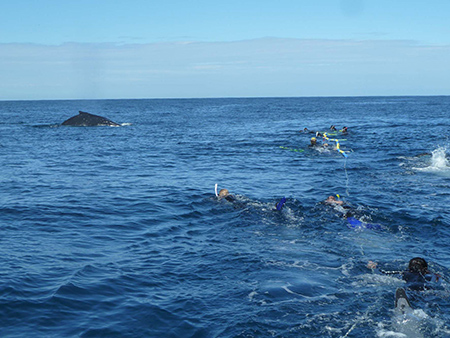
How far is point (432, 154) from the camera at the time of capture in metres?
33.2

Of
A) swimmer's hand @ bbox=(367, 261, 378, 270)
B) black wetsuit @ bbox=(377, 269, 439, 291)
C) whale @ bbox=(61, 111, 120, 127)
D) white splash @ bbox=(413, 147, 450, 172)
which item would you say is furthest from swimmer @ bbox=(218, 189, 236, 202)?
whale @ bbox=(61, 111, 120, 127)

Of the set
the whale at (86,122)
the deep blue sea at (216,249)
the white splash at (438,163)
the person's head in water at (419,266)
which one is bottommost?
the deep blue sea at (216,249)

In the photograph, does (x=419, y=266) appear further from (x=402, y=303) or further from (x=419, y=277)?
(x=402, y=303)

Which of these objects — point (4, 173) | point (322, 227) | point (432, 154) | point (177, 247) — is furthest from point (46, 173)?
point (432, 154)

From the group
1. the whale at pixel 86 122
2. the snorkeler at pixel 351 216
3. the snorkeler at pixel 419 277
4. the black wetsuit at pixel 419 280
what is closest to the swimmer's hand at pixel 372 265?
the snorkeler at pixel 419 277

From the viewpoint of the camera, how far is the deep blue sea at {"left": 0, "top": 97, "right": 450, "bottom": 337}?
989 cm

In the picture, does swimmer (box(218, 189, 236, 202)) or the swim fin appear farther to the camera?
swimmer (box(218, 189, 236, 202))

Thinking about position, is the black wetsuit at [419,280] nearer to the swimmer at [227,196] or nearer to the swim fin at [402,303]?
the swim fin at [402,303]

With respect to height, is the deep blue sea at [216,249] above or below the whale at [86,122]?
below

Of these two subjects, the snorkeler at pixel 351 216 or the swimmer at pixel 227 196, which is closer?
the snorkeler at pixel 351 216

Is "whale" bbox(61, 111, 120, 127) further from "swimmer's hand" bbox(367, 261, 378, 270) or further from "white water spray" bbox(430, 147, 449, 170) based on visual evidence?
"swimmer's hand" bbox(367, 261, 378, 270)

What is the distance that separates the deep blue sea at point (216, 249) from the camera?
9.89 m

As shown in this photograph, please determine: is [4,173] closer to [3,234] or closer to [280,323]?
[3,234]

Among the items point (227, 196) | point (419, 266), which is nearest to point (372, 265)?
point (419, 266)
